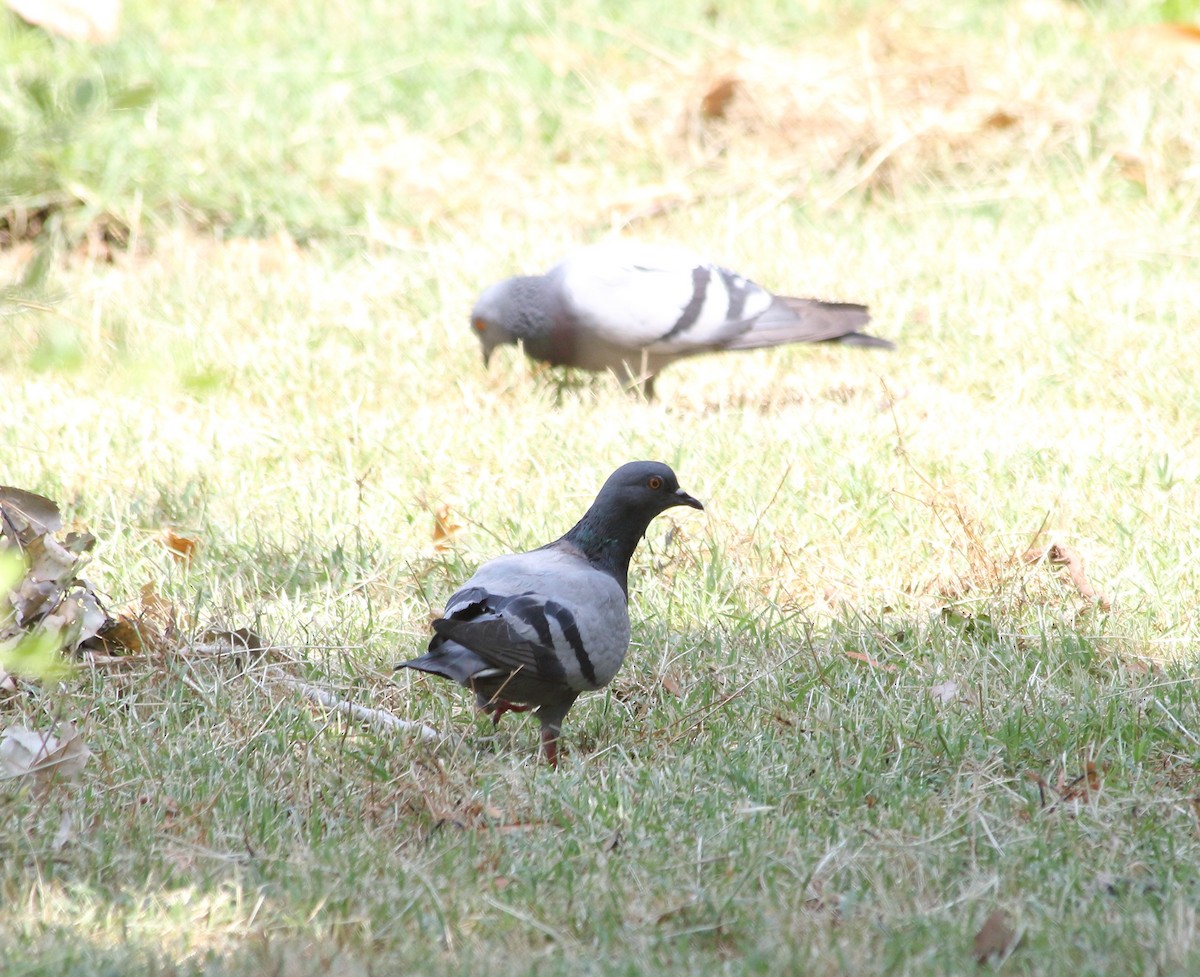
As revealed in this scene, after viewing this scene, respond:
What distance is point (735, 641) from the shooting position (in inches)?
155

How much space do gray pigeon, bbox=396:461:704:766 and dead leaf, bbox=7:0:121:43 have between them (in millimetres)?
5671

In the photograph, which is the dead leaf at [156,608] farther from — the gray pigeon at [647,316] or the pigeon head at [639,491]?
the gray pigeon at [647,316]

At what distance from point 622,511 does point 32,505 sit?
1.36 meters

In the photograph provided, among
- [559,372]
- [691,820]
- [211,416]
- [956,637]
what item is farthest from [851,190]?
[691,820]

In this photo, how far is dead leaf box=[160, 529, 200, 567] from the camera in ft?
14.5

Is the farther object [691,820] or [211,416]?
[211,416]

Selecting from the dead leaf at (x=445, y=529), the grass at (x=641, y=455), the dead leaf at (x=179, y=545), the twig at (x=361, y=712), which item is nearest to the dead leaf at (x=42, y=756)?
the grass at (x=641, y=455)

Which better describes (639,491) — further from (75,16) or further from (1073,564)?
(75,16)

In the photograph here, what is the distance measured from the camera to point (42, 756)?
3.08 meters

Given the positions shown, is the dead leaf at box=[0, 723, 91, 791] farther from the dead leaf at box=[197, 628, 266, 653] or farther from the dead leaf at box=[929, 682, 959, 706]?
the dead leaf at box=[929, 682, 959, 706]

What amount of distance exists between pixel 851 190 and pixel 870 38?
1.63 metres

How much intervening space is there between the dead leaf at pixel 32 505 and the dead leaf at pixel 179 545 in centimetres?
74

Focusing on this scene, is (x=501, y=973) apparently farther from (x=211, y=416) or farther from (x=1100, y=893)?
(x=211, y=416)

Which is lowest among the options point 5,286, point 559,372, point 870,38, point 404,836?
point 559,372
